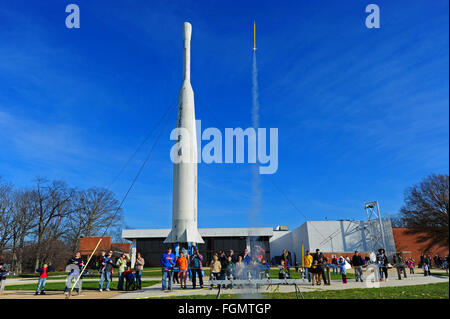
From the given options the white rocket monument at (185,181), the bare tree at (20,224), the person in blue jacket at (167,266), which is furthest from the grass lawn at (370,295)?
the bare tree at (20,224)

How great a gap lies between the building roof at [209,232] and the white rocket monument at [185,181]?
2128cm

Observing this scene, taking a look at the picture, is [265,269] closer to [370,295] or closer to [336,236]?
[370,295]

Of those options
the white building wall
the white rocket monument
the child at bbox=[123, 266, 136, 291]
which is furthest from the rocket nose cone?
the white building wall

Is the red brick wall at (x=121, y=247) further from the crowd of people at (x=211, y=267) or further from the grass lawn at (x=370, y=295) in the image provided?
the grass lawn at (x=370, y=295)

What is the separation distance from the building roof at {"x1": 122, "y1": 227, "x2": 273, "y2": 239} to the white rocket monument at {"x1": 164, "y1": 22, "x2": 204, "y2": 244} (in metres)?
21.3

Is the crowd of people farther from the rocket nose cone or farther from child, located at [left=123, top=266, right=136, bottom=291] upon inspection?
the rocket nose cone

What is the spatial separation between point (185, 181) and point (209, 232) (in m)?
23.2

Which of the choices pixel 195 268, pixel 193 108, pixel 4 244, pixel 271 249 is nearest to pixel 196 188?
pixel 193 108

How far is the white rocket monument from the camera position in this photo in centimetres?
2084

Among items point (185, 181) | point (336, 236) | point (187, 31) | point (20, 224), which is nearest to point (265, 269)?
point (185, 181)

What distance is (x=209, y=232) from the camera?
1694 inches

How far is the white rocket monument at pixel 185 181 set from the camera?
20.8 m
